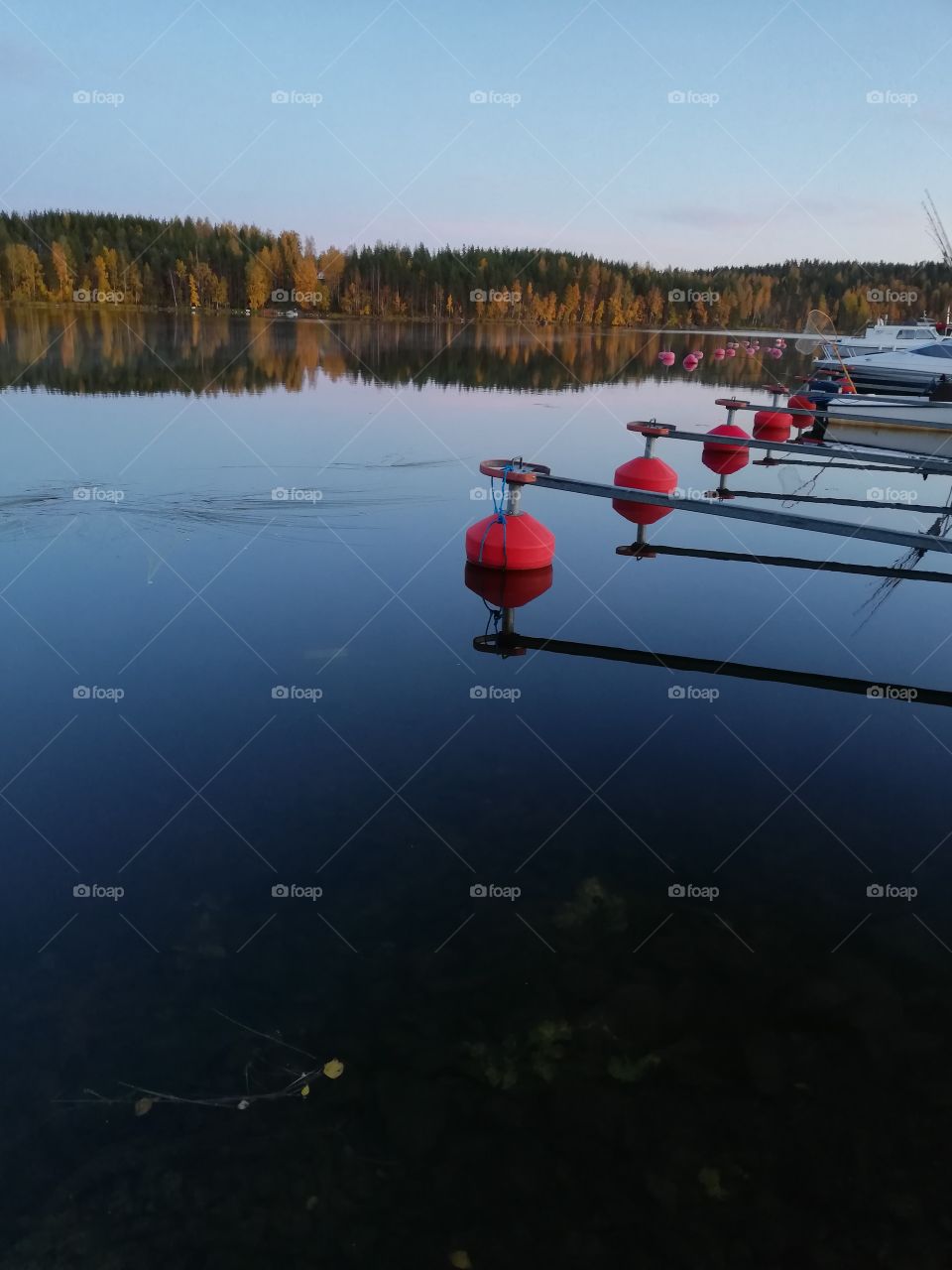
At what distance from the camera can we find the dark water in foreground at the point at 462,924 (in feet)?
14.7

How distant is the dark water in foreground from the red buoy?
1.09m

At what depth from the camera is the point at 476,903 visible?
6.84 m

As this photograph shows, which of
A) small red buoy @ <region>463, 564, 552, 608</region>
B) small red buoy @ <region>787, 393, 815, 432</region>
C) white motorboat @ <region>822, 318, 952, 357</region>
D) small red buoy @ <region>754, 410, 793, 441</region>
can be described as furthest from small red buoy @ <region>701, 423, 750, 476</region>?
white motorboat @ <region>822, 318, 952, 357</region>

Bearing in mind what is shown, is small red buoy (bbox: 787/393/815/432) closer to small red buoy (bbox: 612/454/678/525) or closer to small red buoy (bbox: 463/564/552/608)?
small red buoy (bbox: 612/454/678/525)

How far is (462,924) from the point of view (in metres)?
6.60

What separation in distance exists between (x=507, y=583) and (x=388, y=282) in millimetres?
145395

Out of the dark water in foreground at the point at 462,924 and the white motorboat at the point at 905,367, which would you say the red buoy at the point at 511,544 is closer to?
the dark water in foreground at the point at 462,924

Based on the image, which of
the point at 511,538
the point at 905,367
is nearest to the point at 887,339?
the point at 905,367

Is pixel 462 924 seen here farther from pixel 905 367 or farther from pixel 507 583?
pixel 905 367

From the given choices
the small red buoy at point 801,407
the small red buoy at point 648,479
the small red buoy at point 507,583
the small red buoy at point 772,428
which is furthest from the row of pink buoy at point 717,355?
the small red buoy at point 507,583

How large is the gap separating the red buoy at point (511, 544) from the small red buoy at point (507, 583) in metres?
0.27

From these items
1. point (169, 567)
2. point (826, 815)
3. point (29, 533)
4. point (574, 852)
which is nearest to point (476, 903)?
point (574, 852)

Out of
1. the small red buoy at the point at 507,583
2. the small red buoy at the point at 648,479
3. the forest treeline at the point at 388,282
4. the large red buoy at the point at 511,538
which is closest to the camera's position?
the small red buoy at the point at 507,583

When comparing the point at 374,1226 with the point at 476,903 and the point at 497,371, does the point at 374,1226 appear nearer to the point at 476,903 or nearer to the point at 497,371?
the point at 476,903
